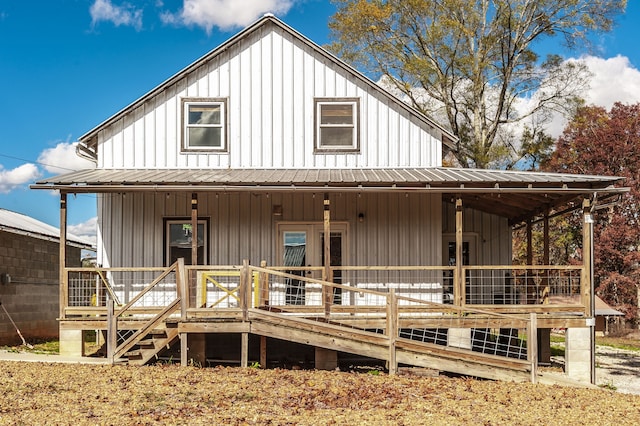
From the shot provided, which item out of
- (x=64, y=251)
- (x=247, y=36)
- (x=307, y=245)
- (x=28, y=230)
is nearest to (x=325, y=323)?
(x=307, y=245)

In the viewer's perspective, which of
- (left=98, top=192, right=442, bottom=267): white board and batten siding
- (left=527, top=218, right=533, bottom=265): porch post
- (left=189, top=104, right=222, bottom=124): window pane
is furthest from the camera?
(left=527, top=218, right=533, bottom=265): porch post

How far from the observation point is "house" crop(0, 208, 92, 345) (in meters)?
18.4

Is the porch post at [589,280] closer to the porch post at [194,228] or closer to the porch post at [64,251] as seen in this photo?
the porch post at [194,228]

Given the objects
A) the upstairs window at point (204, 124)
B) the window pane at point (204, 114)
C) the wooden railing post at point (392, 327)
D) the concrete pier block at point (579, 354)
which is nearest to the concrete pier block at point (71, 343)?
the upstairs window at point (204, 124)

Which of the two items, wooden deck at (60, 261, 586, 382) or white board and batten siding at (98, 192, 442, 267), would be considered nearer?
wooden deck at (60, 261, 586, 382)

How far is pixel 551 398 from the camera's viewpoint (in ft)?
36.1

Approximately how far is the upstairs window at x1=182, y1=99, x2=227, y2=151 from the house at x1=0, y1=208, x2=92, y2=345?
562cm

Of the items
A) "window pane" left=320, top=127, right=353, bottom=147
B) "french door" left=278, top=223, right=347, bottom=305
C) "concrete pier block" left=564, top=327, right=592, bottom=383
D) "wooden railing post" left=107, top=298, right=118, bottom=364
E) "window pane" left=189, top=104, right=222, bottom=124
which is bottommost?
"concrete pier block" left=564, top=327, right=592, bottom=383

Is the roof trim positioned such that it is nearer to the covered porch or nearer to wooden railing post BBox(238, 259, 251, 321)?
Result: the covered porch

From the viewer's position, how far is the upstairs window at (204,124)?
16984 mm

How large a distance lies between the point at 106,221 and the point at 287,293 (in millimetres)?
4748

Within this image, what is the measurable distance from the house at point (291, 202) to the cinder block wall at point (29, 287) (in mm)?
3316

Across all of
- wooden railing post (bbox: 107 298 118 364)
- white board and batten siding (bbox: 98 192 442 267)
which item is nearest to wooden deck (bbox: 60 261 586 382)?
wooden railing post (bbox: 107 298 118 364)

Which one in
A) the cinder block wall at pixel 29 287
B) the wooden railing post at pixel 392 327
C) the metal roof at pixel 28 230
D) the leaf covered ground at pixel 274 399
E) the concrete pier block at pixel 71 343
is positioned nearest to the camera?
the leaf covered ground at pixel 274 399
